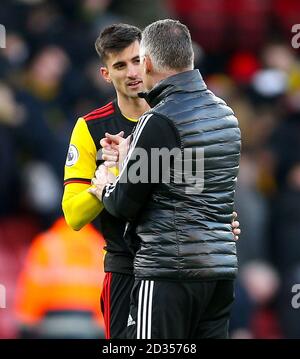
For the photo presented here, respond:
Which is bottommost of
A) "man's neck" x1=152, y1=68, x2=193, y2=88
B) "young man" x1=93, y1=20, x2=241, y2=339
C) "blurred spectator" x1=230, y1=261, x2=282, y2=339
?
"blurred spectator" x1=230, y1=261, x2=282, y2=339

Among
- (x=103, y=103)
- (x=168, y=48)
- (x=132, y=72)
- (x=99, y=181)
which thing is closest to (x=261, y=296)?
(x=103, y=103)

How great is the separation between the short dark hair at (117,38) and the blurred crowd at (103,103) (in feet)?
5.97

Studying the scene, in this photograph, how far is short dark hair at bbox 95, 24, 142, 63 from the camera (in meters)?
5.51

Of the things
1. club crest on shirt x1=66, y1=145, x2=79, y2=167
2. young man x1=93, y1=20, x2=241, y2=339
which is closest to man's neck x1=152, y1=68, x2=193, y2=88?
young man x1=93, y1=20, x2=241, y2=339

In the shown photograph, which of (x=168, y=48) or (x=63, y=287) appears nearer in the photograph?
(x=168, y=48)

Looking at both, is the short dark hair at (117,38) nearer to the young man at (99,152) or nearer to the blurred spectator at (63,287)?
the young man at (99,152)

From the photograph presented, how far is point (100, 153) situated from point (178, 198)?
0.74 meters

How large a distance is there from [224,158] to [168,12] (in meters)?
5.40

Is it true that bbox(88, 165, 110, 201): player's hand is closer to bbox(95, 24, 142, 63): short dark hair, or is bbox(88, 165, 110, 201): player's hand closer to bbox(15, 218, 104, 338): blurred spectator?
bbox(95, 24, 142, 63): short dark hair

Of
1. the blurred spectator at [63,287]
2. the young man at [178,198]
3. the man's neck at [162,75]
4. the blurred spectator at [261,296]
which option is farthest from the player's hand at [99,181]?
the blurred spectator at [261,296]

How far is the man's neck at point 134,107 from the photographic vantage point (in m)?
5.56

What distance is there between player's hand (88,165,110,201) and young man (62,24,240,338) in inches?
6.4

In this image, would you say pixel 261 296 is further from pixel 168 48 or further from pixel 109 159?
pixel 168 48

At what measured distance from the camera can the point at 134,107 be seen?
557cm
